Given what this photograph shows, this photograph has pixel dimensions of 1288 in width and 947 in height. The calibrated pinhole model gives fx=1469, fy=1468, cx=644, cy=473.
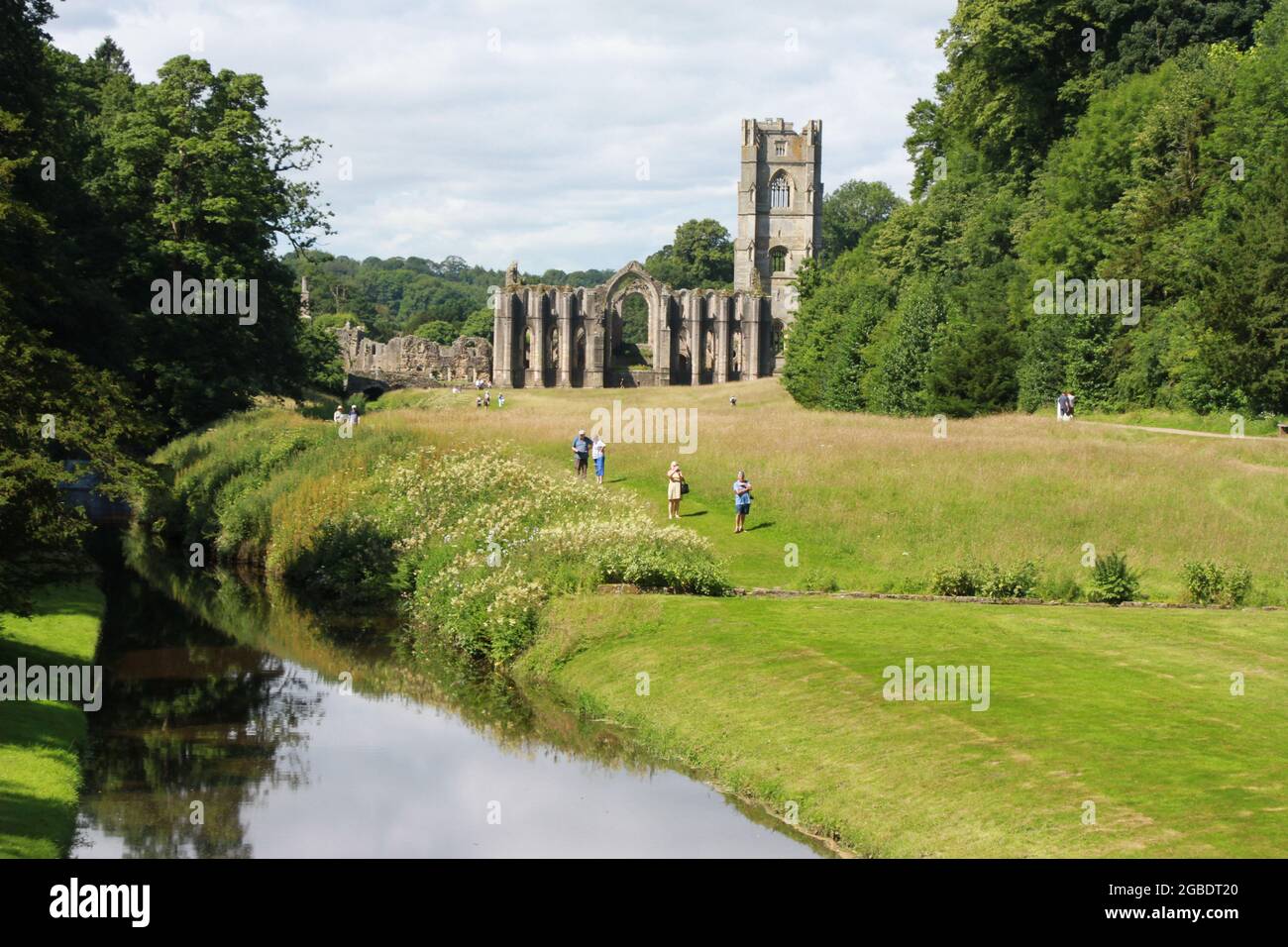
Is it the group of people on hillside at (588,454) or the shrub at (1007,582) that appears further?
the group of people on hillside at (588,454)

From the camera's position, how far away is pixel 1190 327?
185 ft

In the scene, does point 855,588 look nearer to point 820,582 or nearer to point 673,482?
point 820,582

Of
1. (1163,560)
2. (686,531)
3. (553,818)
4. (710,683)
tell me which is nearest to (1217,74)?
(1163,560)

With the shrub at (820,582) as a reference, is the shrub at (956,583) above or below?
above

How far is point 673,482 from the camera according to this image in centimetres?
3972

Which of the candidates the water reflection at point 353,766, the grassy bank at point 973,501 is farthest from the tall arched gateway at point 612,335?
the water reflection at point 353,766

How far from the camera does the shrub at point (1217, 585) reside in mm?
30578

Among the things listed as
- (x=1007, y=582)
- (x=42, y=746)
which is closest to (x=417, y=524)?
(x=1007, y=582)

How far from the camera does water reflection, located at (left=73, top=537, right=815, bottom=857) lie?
62.4ft

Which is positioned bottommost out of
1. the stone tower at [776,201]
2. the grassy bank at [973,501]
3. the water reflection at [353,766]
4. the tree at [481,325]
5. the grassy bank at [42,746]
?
the water reflection at [353,766]

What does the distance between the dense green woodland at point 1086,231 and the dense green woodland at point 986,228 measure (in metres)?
0.14

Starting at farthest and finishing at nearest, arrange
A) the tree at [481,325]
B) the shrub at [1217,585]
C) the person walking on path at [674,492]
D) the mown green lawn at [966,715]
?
the tree at [481,325]
the person walking on path at [674,492]
the shrub at [1217,585]
the mown green lawn at [966,715]

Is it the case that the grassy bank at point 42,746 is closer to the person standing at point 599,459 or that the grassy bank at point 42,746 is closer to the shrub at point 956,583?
the person standing at point 599,459

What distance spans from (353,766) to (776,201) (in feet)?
472
